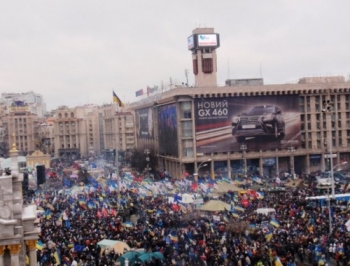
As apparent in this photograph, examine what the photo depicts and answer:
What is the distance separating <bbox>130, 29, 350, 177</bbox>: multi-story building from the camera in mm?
65688

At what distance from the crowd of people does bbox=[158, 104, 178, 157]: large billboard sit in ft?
106

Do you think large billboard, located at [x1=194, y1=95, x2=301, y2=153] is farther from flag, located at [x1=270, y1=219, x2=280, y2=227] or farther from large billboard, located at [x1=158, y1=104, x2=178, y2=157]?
flag, located at [x1=270, y1=219, x2=280, y2=227]

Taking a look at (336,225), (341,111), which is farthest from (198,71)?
(336,225)

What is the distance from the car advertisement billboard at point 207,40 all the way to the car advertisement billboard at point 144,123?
1550 cm

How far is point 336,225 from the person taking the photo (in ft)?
84.3

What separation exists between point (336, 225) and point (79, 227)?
12062 millimetres

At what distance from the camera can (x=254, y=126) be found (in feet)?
217

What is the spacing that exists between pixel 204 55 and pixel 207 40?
80.8 inches

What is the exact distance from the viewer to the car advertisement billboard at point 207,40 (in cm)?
7206

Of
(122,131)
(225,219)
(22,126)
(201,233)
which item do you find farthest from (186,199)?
(22,126)

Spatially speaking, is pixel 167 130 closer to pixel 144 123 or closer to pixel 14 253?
pixel 144 123

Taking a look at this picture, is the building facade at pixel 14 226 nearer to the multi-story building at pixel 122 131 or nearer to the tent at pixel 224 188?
the tent at pixel 224 188

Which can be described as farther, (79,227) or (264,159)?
(264,159)

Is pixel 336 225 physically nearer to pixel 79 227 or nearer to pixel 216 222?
pixel 216 222
